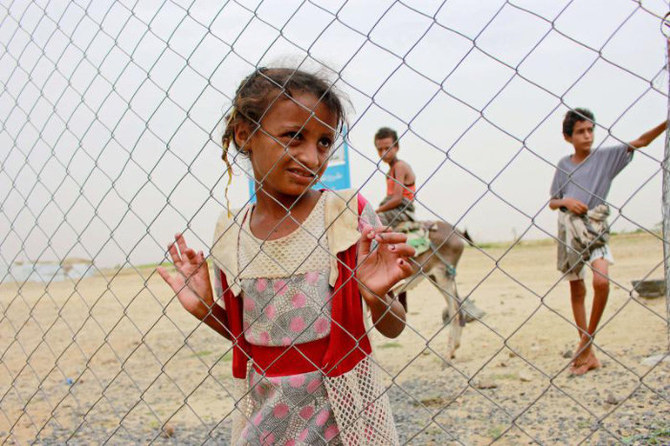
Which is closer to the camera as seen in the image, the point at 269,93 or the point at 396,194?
the point at 269,93

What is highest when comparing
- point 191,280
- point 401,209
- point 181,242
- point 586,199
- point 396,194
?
point 586,199

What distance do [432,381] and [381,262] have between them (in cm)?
364

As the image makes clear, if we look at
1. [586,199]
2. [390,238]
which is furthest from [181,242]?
[586,199]

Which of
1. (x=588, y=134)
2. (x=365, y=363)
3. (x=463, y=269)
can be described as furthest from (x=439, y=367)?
(x=463, y=269)

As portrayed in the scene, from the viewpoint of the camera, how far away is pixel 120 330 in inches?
369

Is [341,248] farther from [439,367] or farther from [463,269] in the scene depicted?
[463,269]

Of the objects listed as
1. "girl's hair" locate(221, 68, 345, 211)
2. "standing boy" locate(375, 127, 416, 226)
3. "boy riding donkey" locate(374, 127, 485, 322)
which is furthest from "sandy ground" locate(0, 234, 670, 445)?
"standing boy" locate(375, 127, 416, 226)

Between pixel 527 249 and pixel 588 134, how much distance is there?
37.1 ft

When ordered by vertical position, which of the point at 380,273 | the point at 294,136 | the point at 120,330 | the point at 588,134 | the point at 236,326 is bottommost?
the point at 120,330

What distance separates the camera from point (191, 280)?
2135mm

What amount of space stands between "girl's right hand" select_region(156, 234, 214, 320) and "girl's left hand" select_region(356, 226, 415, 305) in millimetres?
623

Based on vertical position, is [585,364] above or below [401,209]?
below

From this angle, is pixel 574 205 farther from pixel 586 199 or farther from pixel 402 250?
pixel 402 250

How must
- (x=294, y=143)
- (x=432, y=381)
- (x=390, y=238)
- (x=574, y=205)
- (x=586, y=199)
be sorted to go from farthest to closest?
(x=432, y=381)
(x=586, y=199)
(x=574, y=205)
(x=294, y=143)
(x=390, y=238)
